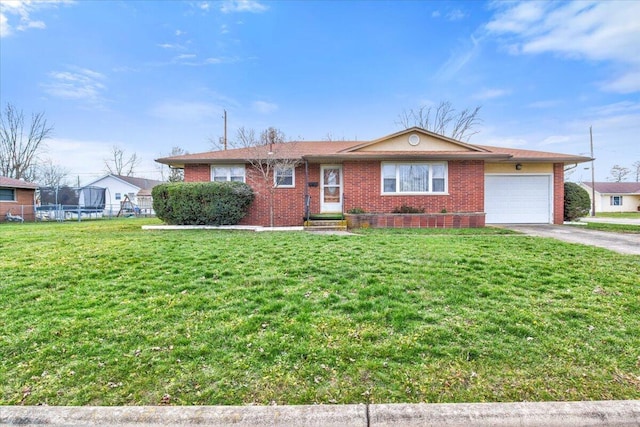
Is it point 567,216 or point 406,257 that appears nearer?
point 406,257

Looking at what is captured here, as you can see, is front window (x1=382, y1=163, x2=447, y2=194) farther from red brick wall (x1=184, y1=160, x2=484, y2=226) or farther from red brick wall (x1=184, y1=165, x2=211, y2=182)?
red brick wall (x1=184, y1=165, x2=211, y2=182)

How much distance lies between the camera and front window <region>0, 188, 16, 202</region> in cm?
1992

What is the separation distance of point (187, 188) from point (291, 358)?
10347 mm

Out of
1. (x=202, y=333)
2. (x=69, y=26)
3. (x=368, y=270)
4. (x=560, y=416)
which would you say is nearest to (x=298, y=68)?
(x=69, y=26)

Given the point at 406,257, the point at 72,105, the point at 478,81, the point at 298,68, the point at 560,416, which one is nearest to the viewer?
the point at 560,416

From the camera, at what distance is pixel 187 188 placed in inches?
467

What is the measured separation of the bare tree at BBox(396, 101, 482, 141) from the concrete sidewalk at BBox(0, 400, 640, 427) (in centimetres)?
2906

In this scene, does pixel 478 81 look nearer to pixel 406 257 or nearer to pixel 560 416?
pixel 406 257

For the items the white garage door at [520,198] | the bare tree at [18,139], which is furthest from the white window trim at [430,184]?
the bare tree at [18,139]

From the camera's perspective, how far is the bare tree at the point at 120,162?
46156 mm

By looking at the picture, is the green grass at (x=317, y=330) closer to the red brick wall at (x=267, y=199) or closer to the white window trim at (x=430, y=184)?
the white window trim at (x=430, y=184)

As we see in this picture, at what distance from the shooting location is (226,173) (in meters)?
14.0

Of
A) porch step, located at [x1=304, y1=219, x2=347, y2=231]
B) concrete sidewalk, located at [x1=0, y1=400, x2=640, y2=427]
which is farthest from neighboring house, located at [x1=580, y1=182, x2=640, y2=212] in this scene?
concrete sidewalk, located at [x1=0, y1=400, x2=640, y2=427]

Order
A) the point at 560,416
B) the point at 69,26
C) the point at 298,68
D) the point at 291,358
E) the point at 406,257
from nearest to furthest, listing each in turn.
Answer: the point at 560,416 < the point at 291,358 < the point at 406,257 < the point at 69,26 < the point at 298,68
